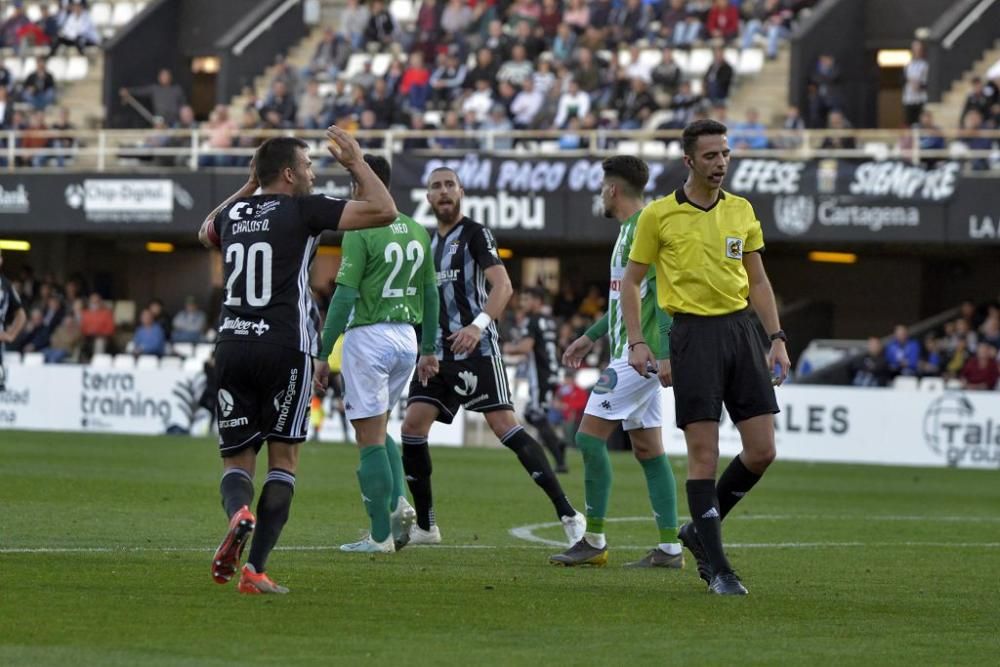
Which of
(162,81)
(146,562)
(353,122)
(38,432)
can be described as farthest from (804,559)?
(162,81)

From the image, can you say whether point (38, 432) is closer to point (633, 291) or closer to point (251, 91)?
point (251, 91)

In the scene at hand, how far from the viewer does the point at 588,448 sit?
35.6 feet

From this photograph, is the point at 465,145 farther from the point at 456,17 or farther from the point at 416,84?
the point at 456,17

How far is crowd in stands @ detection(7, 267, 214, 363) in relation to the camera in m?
33.9

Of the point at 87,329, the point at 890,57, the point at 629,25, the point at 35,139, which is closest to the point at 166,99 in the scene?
the point at 35,139

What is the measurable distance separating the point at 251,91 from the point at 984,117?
51.2ft

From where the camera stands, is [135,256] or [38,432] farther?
[135,256]

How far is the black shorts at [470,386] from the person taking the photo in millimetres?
11438

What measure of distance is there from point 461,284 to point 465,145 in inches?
833

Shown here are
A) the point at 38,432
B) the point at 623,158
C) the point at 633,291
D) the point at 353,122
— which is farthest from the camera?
the point at 353,122

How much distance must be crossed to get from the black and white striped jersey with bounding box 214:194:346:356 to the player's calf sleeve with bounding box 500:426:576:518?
2.97 m

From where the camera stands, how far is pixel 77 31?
41.0 m

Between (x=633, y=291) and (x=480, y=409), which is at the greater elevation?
(x=633, y=291)

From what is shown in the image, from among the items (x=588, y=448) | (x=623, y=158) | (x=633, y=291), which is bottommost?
(x=588, y=448)
